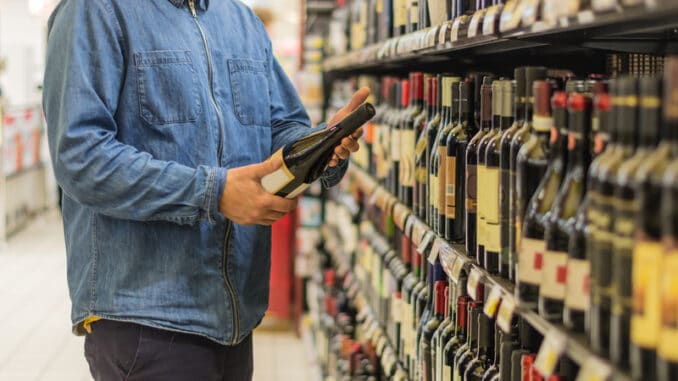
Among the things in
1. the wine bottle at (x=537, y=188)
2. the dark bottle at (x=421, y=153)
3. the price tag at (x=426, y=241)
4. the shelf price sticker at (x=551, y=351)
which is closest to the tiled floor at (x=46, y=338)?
the dark bottle at (x=421, y=153)

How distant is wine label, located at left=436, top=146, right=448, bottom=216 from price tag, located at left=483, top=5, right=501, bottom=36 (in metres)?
→ 0.48

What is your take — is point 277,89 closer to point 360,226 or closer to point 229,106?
point 229,106

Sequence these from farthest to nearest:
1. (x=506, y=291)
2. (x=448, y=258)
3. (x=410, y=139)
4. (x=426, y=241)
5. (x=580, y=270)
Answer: (x=410, y=139) → (x=426, y=241) → (x=448, y=258) → (x=506, y=291) → (x=580, y=270)

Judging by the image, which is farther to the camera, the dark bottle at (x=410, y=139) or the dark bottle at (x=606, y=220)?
the dark bottle at (x=410, y=139)

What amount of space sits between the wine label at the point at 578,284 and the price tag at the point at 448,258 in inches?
26.1

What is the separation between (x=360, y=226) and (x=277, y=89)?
1830 mm

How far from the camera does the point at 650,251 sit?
109cm

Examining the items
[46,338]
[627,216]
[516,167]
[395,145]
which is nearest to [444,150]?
[516,167]

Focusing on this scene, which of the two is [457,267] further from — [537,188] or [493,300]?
[537,188]

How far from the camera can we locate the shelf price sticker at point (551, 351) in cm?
132

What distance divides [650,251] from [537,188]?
1.51 feet

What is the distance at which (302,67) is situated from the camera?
258 inches

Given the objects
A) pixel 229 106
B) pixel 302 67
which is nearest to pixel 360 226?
pixel 229 106

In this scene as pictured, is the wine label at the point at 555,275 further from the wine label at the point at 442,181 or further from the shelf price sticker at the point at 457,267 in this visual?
the wine label at the point at 442,181
